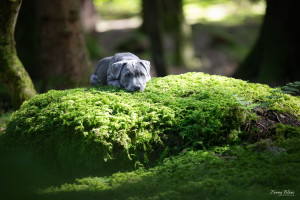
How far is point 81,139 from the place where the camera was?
4.93m

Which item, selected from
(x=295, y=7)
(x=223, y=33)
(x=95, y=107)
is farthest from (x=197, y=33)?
(x=95, y=107)

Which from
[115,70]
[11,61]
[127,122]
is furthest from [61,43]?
[127,122]

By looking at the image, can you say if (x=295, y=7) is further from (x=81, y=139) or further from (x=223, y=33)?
(x=223, y=33)

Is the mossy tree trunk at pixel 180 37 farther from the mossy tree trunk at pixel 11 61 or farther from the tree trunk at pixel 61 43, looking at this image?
the mossy tree trunk at pixel 11 61

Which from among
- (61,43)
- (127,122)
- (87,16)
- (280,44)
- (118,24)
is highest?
(87,16)

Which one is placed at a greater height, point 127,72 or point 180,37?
point 180,37

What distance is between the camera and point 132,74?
5.99 m

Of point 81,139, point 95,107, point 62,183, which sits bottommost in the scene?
point 62,183

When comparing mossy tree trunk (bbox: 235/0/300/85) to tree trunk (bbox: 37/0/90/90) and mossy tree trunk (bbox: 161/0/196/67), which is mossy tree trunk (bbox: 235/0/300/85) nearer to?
tree trunk (bbox: 37/0/90/90)

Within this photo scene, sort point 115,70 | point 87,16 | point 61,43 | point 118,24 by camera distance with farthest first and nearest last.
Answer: point 118,24 < point 87,16 < point 61,43 < point 115,70

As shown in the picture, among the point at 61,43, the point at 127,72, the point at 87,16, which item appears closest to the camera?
the point at 127,72

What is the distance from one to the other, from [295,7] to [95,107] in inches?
318

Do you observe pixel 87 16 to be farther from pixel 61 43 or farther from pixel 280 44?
pixel 280 44

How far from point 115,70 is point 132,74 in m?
0.37
